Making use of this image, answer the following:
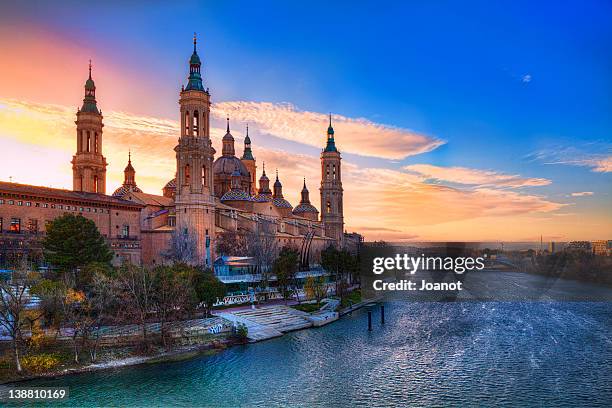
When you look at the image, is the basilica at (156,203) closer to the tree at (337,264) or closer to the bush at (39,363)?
the tree at (337,264)

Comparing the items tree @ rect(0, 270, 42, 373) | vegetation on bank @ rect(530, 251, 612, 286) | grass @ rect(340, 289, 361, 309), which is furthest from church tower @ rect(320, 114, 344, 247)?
tree @ rect(0, 270, 42, 373)

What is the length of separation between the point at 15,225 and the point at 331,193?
9053 centimetres

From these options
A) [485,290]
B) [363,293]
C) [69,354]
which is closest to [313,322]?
[69,354]

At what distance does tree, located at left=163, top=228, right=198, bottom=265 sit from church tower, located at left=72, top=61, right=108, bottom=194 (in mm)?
22899

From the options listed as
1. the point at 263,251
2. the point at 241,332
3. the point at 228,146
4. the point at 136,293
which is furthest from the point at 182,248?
the point at 228,146

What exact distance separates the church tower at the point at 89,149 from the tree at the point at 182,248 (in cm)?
2290

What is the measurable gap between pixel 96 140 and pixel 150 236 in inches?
921

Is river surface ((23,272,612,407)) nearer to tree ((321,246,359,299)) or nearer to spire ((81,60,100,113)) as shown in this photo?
tree ((321,246,359,299))

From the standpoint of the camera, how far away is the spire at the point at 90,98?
98.6 metres

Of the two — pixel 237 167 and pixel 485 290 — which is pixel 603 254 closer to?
pixel 485 290

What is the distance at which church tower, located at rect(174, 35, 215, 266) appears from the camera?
88.8 m

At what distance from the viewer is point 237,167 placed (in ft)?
403

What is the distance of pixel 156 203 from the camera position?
9994cm

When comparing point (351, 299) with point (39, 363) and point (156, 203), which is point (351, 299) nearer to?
point (156, 203)
